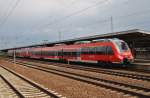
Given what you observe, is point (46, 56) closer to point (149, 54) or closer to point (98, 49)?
point (149, 54)

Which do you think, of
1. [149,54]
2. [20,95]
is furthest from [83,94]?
[149,54]

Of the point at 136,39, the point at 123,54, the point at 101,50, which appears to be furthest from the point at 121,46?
the point at 136,39

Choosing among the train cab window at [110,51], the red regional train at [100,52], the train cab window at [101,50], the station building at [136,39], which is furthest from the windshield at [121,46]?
the train cab window at [101,50]

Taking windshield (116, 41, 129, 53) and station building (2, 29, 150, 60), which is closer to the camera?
windshield (116, 41, 129, 53)

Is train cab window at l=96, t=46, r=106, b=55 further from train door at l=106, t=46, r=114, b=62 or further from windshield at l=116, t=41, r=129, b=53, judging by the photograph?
windshield at l=116, t=41, r=129, b=53

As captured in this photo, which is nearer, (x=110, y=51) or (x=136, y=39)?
(x=110, y=51)

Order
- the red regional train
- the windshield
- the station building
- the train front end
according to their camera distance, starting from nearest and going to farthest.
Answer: the train front end < the red regional train < the windshield < the station building

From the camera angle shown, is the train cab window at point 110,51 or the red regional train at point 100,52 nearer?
the red regional train at point 100,52

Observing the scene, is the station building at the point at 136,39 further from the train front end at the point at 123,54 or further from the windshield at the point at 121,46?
the train front end at the point at 123,54

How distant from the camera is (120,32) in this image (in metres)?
30.1

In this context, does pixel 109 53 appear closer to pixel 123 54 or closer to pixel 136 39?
pixel 123 54

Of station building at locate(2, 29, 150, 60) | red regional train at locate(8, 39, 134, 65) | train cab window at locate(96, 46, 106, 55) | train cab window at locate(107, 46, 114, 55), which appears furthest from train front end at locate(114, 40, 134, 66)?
train cab window at locate(96, 46, 106, 55)

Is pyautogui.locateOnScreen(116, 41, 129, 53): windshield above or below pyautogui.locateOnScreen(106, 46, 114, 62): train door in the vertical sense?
above

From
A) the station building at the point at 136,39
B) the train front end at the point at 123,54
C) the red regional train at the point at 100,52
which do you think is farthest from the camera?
the station building at the point at 136,39
